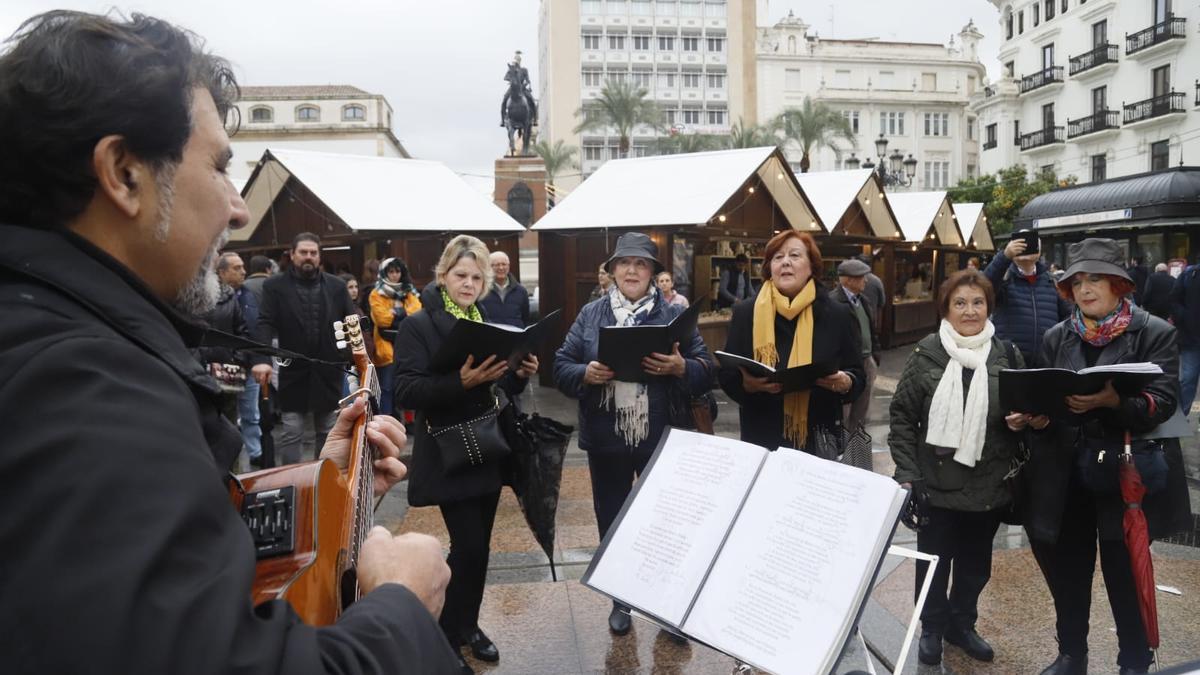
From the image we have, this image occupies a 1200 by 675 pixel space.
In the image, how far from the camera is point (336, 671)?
0.90 m

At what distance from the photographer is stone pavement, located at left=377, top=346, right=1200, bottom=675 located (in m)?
3.60

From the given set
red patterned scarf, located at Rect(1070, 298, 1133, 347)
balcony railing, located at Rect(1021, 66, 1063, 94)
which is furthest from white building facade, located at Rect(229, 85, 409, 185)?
red patterned scarf, located at Rect(1070, 298, 1133, 347)

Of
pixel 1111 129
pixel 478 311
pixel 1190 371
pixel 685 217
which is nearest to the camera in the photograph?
pixel 478 311

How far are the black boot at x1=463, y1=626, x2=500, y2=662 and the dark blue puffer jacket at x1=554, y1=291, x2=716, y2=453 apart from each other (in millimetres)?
1091

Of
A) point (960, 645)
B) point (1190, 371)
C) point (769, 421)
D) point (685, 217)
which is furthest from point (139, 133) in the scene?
point (1190, 371)

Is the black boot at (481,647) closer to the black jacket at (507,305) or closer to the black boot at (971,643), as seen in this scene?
the black boot at (971,643)

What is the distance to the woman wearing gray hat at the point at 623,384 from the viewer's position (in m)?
4.07

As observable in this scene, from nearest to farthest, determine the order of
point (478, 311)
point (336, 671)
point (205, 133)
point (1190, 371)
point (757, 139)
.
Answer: point (336, 671) → point (205, 133) → point (478, 311) → point (1190, 371) → point (757, 139)

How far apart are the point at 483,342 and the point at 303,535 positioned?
2.27 meters

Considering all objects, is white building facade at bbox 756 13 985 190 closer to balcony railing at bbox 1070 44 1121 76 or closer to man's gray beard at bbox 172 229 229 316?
balcony railing at bbox 1070 44 1121 76

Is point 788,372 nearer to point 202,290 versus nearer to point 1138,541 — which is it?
point 1138,541

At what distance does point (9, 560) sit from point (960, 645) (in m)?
4.04

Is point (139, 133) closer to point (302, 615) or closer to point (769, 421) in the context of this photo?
point (302, 615)

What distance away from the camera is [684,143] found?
51219 mm
